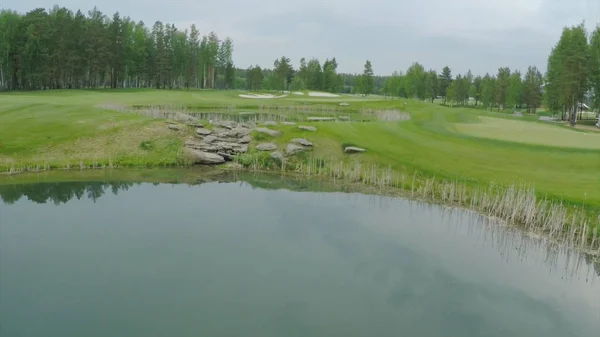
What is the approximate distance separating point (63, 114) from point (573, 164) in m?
35.7

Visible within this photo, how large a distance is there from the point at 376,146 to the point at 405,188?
6.70 m

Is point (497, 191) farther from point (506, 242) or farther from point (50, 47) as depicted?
point (50, 47)

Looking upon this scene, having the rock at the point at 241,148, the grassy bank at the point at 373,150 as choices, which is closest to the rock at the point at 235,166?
the grassy bank at the point at 373,150

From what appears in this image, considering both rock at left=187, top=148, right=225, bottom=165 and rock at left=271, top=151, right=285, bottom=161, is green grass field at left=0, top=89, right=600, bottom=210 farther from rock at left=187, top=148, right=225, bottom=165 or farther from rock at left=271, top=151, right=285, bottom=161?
rock at left=271, top=151, right=285, bottom=161

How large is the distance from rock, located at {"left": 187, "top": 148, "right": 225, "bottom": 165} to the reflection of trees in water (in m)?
6.35

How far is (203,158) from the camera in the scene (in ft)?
108

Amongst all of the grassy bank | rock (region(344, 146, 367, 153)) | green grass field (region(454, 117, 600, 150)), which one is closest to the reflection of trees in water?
the grassy bank

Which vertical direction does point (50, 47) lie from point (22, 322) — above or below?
above

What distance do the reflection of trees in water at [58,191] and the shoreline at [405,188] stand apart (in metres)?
1.00

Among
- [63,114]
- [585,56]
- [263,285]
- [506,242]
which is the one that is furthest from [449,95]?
[263,285]

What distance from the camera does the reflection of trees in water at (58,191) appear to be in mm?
23062

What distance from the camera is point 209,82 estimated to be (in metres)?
117

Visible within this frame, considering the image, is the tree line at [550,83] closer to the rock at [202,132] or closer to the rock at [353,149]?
the rock at [353,149]

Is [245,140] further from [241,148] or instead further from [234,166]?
[234,166]
